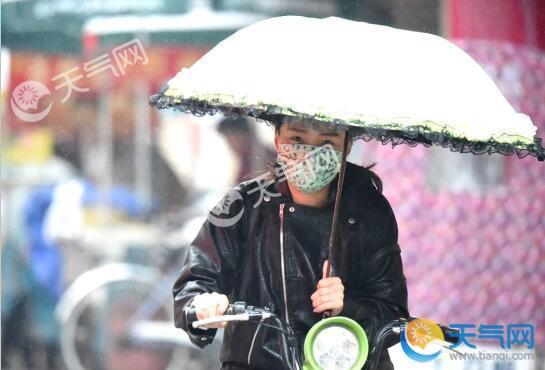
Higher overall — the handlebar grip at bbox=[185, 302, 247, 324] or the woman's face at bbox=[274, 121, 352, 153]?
the woman's face at bbox=[274, 121, 352, 153]

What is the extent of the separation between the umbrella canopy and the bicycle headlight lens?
0.62 meters

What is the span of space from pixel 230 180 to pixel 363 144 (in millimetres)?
784

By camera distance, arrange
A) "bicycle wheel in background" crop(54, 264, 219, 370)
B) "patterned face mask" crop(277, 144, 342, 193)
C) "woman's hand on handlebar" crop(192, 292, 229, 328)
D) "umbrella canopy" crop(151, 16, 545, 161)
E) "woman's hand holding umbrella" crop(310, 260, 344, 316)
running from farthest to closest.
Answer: "bicycle wheel in background" crop(54, 264, 219, 370) < "patterned face mask" crop(277, 144, 342, 193) < "woman's hand holding umbrella" crop(310, 260, 344, 316) < "woman's hand on handlebar" crop(192, 292, 229, 328) < "umbrella canopy" crop(151, 16, 545, 161)

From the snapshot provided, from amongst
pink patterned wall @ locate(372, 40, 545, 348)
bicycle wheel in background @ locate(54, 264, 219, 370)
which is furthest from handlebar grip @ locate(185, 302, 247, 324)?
bicycle wheel in background @ locate(54, 264, 219, 370)

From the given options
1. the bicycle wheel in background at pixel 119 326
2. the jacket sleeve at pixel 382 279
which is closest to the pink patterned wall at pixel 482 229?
the bicycle wheel in background at pixel 119 326

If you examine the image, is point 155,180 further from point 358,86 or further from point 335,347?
point 358,86

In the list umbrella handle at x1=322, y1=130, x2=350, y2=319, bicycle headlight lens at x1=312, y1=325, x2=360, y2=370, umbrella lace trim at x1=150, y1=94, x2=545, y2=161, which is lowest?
bicycle headlight lens at x1=312, y1=325, x2=360, y2=370

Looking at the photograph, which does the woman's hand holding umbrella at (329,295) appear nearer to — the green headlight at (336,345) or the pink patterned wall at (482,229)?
the green headlight at (336,345)

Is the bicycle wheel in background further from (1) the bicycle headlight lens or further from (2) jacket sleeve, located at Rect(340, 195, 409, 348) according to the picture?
(1) the bicycle headlight lens

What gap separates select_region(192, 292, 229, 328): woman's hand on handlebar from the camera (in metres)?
3.59

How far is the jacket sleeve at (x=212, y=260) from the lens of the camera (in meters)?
3.79

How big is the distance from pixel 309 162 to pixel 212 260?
450mm

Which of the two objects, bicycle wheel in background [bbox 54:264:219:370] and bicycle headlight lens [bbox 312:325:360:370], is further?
bicycle wheel in background [bbox 54:264:219:370]

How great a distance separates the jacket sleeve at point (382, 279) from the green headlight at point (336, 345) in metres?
0.20
